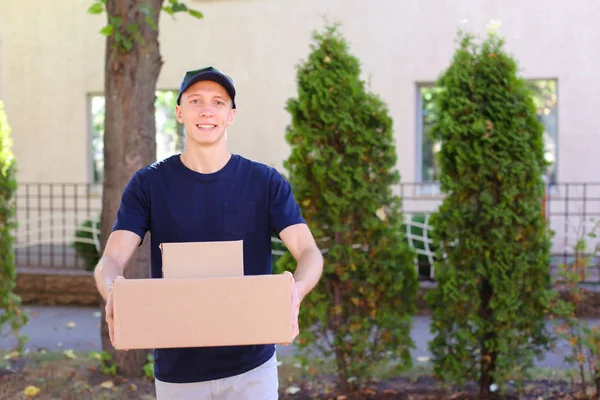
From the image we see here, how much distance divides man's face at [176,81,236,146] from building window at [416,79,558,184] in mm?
7645

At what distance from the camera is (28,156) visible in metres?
11.7

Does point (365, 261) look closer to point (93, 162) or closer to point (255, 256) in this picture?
point (255, 256)

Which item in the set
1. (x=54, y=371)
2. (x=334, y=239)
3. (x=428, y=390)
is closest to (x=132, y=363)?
(x=54, y=371)

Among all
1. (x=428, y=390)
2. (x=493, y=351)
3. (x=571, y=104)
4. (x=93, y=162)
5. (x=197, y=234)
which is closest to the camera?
(x=197, y=234)

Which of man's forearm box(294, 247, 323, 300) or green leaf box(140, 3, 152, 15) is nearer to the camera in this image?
man's forearm box(294, 247, 323, 300)

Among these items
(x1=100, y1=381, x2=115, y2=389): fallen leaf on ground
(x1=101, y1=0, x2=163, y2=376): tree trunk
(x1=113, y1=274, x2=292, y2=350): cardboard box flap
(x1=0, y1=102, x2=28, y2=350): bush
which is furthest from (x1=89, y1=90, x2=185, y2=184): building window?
(x1=113, y1=274, x2=292, y2=350): cardboard box flap

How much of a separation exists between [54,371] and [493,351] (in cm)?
322

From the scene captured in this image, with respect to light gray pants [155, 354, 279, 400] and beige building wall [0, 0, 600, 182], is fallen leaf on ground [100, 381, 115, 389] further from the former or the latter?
beige building wall [0, 0, 600, 182]

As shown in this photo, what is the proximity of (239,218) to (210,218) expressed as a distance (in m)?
0.10

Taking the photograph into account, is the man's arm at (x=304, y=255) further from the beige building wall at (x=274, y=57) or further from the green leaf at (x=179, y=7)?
the beige building wall at (x=274, y=57)

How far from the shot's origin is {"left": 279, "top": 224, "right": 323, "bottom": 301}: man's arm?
8.11 ft

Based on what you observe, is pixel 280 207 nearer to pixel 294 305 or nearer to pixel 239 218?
pixel 239 218

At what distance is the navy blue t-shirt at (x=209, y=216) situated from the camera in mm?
2545

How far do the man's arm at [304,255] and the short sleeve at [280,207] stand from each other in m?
0.02
